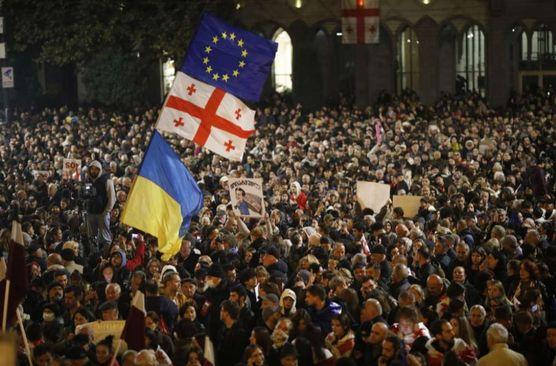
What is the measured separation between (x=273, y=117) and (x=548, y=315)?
24.4 meters

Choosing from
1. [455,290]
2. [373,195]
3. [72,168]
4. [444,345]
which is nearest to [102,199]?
[72,168]

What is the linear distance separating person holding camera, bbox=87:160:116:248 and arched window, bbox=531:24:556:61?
85.7ft

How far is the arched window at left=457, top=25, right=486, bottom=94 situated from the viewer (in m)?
42.8

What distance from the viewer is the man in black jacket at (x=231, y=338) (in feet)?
34.7

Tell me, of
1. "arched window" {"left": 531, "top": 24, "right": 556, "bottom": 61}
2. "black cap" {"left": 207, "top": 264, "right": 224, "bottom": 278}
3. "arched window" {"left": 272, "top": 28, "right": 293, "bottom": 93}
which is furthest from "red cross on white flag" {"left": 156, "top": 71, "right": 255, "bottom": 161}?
"arched window" {"left": 272, "top": 28, "right": 293, "bottom": 93}

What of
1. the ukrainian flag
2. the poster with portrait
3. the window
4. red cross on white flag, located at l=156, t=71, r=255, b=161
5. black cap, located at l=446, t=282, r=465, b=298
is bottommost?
the window

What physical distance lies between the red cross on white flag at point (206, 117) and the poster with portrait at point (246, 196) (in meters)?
2.72

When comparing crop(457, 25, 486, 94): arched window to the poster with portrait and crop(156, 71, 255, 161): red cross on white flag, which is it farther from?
crop(156, 71, 255, 161): red cross on white flag

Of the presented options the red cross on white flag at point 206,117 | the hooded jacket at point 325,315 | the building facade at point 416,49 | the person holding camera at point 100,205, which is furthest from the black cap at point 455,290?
the building facade at point 416,49

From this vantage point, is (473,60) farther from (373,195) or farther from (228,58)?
(228,58)

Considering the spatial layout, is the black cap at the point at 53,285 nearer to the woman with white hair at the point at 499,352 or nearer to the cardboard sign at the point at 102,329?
the cardboard sign at the point at 102,329

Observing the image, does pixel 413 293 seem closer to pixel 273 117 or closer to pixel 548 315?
pixel 548 315

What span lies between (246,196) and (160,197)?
13.9ft

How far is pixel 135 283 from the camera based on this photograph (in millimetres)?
12648
